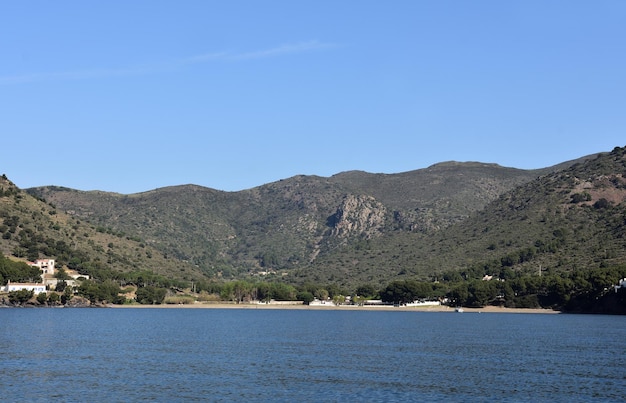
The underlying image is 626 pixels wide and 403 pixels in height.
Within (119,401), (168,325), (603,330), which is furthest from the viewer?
(168,325)

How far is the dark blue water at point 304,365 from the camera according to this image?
2505 inches

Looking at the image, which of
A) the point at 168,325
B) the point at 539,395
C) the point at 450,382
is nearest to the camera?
the point at 539,395

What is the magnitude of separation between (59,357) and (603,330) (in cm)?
9733

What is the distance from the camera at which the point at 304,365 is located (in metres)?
82.9

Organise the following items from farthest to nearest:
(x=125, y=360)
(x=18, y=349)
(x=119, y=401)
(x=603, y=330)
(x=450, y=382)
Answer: (x=603, y=330), (x=18, y=349), (x=125, y=360), (x=450, y=382), (x=119, y=401)

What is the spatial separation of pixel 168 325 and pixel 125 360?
70.1 metres

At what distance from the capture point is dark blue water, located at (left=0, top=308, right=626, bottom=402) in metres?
63.6

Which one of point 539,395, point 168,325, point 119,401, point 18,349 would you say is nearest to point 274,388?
point 119,401

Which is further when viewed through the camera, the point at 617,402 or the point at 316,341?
the point at 316,341

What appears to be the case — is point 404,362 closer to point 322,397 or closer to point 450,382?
point 450,382

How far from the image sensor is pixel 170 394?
62.3 meters

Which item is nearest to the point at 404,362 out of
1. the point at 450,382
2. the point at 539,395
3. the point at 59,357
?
the point at 450,382

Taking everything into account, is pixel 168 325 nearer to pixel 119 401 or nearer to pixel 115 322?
pixel 115 322

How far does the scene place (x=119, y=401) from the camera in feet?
193
